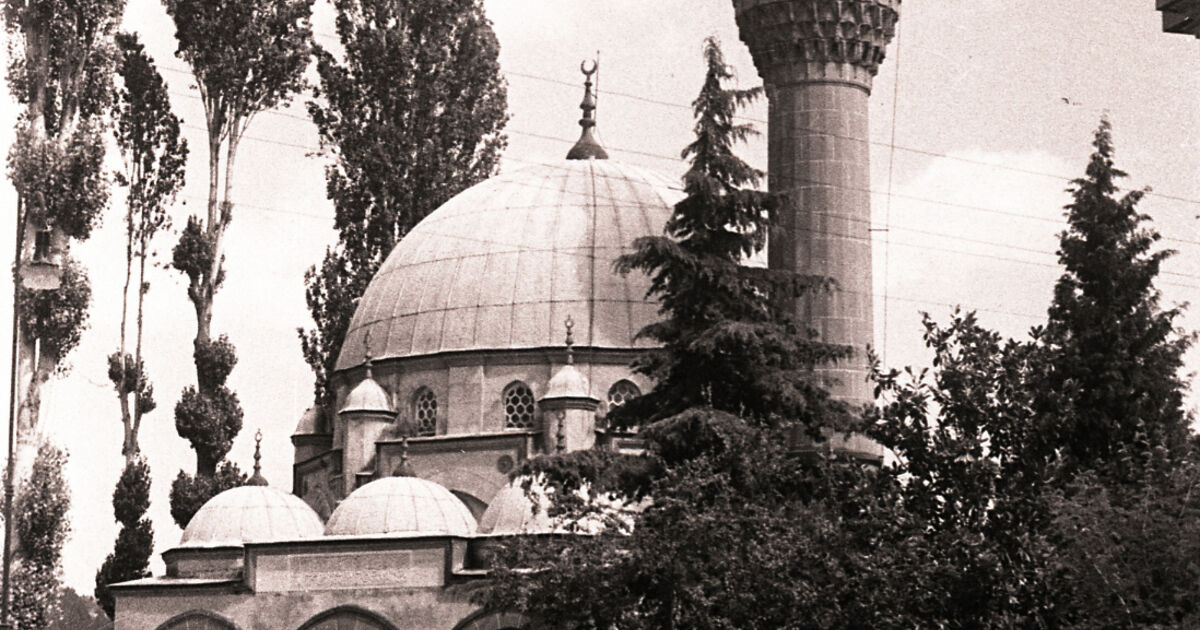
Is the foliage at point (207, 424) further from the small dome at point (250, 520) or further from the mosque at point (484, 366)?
the small dome at point (250, 520)

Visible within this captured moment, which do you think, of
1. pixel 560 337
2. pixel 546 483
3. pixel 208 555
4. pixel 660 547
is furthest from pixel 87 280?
pixel 660 547

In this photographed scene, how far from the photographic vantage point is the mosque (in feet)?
117

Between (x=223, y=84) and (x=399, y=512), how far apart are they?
11236mm

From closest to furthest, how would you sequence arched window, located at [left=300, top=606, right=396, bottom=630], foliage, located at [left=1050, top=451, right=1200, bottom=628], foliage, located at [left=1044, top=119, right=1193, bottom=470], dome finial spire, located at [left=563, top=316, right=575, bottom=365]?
foliage, located at [left=1050, top=451, right=1200, bottom=628] < foliage, located at [left=1044, top=119, right=1193, bottom=470] < arched window, located at [left=300, top=606, right=396, bottom=630] < dome finial spire, located at [left=563, top=316, right=575, bottom=365]

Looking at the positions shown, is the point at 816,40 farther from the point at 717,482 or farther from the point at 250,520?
the point at 717,482

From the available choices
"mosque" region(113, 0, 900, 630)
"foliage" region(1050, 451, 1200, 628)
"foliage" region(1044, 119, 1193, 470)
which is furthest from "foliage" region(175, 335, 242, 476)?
"foliage" region(1050, 451, 1200, 628)

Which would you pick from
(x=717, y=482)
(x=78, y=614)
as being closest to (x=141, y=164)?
(x=717, y=482)

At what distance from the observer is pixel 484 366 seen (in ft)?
131

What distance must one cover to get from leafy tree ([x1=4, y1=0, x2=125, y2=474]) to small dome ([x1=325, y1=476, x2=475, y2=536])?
224 inches

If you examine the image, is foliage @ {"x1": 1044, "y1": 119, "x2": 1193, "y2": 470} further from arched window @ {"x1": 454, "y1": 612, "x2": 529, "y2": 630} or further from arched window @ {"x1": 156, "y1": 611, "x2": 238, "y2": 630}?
arched window @ {"x1": 156, "y1": 611, "x2": 238, "y2": 630}

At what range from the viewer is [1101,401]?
2914 centimetres

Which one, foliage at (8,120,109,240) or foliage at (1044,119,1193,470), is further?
foliage at (8,120,109,240)

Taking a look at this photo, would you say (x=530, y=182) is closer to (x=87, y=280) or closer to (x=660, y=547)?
(x=87, y=280)

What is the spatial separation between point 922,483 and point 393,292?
61.9 ft
